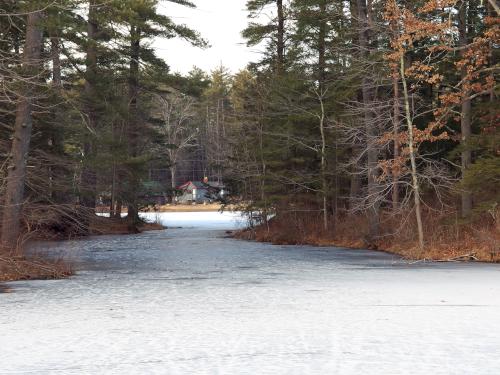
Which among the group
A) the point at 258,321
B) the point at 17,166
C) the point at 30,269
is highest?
the point at 17,166

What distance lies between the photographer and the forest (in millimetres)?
17672

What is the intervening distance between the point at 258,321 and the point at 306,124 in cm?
2189

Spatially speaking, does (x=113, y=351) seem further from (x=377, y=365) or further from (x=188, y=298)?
(x=188, y=298)

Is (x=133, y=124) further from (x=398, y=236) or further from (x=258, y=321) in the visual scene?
(x=258, y=321)

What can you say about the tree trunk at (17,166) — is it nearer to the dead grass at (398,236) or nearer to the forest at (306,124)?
the forest at (306,124)

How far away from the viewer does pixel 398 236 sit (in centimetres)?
2336

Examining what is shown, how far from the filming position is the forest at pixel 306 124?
1767cm

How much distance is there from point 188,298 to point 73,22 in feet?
28.1

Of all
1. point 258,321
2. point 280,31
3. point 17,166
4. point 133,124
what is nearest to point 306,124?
point 280,31

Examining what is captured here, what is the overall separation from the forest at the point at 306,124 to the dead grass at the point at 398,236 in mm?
75

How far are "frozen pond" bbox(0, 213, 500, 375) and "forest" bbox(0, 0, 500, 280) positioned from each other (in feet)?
13.8

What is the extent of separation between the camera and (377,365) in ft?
21.2

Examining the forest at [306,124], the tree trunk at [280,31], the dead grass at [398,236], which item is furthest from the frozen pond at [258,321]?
the tree trunk at [280,31]

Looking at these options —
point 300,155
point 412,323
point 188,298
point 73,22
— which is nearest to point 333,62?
point 300,155
